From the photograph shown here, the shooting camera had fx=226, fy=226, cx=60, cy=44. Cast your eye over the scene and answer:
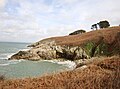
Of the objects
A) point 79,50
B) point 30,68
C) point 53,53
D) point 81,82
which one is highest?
point 79,50

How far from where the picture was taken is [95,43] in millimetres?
46469

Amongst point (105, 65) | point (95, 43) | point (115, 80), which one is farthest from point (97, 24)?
point (115, 80)

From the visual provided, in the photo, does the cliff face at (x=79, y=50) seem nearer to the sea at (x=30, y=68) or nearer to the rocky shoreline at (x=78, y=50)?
the rocky shoreline at (x=78, y=50)

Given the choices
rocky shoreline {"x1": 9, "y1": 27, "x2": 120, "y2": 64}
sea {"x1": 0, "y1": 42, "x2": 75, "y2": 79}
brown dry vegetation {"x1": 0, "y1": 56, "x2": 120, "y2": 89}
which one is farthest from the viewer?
rocky shoreline {"x1": 9, "y1": 27, "x2": 120, "y2": 64}

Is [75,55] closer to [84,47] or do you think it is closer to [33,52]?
[84,47]

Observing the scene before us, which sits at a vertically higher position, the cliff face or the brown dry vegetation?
the cliff face

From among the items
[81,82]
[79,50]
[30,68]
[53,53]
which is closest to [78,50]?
[79,50]

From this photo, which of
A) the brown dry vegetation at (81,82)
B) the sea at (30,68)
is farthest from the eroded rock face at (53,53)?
the brown dry vegetation at (81,82)

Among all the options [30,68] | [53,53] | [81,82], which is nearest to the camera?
[81,82]

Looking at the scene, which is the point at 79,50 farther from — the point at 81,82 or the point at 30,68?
the point at 81,82

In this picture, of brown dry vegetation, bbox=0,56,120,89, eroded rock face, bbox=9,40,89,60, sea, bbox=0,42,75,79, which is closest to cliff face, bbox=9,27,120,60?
eroded rock face, bbox=9,40,89,60

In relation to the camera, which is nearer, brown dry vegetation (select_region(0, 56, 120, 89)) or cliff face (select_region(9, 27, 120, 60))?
brown dry vegetation (select_region(0, 56, 120, 89))

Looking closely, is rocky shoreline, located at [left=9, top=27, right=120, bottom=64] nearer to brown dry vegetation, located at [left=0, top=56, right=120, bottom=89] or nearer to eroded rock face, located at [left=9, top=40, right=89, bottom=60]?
eroded rock face, located at [left=9, top=40, right=89, bottom=60]

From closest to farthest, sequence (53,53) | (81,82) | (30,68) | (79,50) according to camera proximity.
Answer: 1. (81,82)
2. (30,68)
3. (79,50)
4. (53,53)
